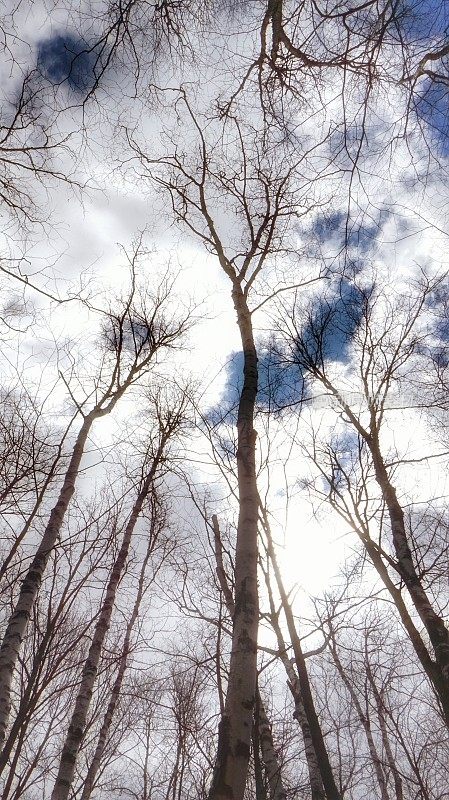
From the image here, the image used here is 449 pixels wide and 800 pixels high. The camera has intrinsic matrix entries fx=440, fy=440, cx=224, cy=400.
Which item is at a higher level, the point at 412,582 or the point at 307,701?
the point at 412,582

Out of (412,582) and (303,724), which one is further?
(303,724)

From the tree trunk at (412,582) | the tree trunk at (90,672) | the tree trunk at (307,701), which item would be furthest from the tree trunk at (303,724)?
the tree trunk at (90,672)

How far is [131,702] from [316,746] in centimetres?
1186

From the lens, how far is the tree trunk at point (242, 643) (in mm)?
2295

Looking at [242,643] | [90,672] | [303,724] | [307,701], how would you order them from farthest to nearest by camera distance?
[303,724] → [90,672] → [307,701] → [242,643]

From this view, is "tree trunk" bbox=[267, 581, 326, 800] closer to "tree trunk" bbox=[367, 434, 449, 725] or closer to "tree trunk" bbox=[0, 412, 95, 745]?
"tree trunk" bbox=[367, 434, 449, 725]

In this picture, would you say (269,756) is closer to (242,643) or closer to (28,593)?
(28,593)

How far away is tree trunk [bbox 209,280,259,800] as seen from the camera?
7.53 feet

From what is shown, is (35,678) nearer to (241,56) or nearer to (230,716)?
(230,716)

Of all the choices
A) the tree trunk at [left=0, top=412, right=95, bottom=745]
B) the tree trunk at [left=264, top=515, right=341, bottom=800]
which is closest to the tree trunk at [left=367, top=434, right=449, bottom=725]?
the tree trunk at [left=264, top=515, right=341, bottom=800]

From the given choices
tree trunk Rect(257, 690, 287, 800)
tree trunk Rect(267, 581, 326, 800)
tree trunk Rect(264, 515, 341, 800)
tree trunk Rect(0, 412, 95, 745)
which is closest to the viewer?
tree trunk Rect(264, 515, 341, 800)

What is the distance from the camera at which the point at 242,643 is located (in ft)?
9.12

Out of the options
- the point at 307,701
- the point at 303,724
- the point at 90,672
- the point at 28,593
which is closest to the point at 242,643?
the point at 307,701

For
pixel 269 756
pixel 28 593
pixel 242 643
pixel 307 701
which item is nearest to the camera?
pixel 242 643
